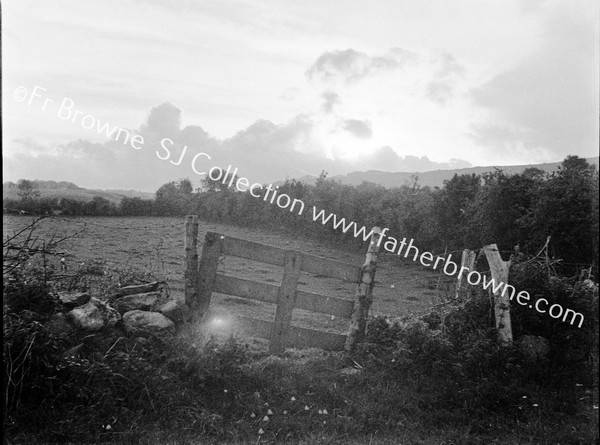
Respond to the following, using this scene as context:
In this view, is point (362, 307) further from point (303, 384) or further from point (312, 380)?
point (303, 384)

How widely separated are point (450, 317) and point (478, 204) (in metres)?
11.3

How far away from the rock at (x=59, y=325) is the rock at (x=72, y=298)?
272mm

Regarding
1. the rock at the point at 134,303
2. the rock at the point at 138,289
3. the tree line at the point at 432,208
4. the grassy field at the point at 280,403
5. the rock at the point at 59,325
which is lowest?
the grassy field at the point at 280,403

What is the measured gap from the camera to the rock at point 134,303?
6.68m

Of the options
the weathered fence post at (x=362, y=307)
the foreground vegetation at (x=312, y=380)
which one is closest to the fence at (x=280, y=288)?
the weathered fence post at (x=362, y=307)

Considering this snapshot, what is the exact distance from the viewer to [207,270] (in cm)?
712

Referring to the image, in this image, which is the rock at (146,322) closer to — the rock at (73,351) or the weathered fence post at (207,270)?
the weathered fence post at (207,270)

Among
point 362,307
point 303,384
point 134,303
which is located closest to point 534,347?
point 362,307

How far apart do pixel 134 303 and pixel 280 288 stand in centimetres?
213

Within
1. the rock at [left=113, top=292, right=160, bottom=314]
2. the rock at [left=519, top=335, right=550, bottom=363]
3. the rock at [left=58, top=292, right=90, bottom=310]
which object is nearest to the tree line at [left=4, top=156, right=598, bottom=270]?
the rock at [left=519, top=335, right=550, bottom=363]

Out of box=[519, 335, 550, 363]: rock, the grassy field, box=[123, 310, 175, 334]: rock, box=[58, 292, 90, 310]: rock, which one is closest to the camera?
the grassy field

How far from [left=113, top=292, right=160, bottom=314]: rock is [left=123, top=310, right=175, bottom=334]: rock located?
0.85ft

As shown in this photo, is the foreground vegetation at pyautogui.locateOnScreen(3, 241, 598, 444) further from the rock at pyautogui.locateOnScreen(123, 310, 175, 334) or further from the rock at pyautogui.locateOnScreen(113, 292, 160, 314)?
the rock at pyautogui.locateOnScreen(113, 292, 160, 314)

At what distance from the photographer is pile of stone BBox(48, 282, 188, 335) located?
227 inches
